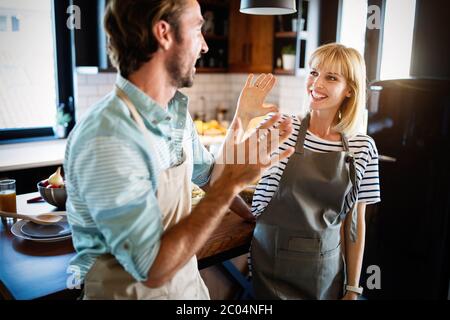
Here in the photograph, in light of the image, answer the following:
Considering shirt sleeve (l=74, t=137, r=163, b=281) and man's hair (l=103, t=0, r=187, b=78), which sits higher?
man's hair (l=103, t=0, r=187, b=78)

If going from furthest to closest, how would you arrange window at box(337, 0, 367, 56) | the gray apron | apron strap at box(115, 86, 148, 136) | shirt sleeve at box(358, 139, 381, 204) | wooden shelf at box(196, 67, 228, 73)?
wooden shelf at box(196, 67, 228, 73), window at box(337, 0, 367, 56), shirt sleeve at box(358, 139, 381, 204), the gray apron, apron strap at box(115, 86, 148, 136)

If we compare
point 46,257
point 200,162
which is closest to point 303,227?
point 200,162

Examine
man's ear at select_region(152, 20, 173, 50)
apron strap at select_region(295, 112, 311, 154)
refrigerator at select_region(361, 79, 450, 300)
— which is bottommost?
refrigerator at select_region(361, 79, 450, 300)

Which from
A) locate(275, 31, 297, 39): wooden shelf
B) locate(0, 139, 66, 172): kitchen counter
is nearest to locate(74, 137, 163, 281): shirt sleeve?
locate(0, 139, 66, 172): kitchen counter

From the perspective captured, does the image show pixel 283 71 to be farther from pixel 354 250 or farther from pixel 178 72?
pixel 178 72

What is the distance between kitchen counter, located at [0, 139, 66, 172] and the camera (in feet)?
9.39

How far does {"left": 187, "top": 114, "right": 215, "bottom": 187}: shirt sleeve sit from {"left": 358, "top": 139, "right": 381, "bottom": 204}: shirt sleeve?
0.59 m

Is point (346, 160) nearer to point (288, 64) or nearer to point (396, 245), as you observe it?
point (396, 245)

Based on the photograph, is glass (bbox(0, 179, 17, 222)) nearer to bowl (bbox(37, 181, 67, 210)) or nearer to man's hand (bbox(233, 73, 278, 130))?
bowl (bbox(37, 181, 67, 210))

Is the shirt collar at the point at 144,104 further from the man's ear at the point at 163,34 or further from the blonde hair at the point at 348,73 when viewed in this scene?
the blonde hair at the point at 348,73

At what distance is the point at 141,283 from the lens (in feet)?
3.43

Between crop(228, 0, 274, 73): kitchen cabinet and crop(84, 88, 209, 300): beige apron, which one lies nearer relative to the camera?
crop(84, 88, 209, 300): beige apron

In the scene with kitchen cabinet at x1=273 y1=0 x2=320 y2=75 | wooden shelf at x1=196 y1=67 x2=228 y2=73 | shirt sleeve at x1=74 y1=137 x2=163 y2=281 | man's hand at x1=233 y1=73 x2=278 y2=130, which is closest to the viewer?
shirt sleeve at x1=74 y1=137 x2=163 y2=281

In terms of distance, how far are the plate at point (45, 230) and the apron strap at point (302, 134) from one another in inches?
34.8
